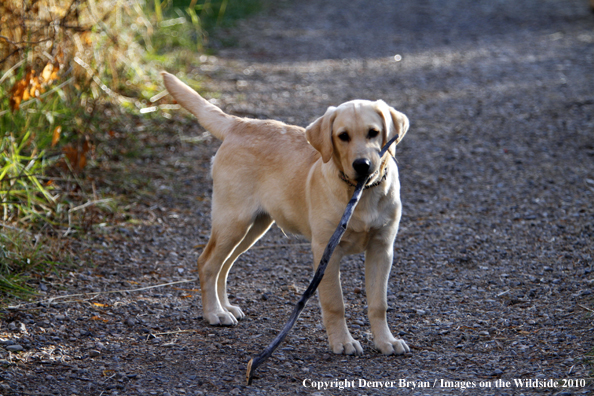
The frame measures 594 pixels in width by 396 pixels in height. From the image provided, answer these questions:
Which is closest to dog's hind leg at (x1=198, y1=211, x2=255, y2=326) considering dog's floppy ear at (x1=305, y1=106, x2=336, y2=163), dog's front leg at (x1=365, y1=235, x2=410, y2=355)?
A: dog's floppy ear at (x1=305, y1=106, x2=336, y2=163)

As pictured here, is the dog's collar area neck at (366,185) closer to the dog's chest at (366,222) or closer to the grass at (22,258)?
the dog's chest at (366,222)

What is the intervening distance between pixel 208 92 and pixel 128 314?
471 centimetres

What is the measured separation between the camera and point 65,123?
5.73 meters

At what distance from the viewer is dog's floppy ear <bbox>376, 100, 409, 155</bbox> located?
10.3 feet

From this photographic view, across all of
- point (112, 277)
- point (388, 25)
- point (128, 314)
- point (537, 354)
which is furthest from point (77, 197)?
point (388, 25)

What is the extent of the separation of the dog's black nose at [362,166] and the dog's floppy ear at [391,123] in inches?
10.7

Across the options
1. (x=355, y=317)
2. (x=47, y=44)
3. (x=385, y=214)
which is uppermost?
(x=47, y=44)

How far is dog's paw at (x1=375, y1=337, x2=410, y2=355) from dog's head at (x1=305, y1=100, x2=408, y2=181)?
2.84 ft

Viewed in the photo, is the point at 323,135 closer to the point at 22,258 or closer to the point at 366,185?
the point at 366,185

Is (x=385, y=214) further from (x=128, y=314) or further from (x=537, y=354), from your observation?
(x=128, y=314)

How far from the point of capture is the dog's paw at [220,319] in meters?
3.57

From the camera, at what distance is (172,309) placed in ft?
12.4

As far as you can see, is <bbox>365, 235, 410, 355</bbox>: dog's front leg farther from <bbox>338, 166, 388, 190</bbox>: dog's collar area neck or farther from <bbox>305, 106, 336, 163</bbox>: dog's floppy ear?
<bbox>305, 106, 336, 163</bbox>: dog's floppy ear

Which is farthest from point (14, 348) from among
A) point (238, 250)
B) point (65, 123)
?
point (65, 123)
